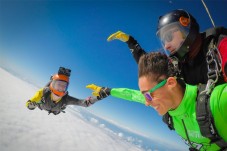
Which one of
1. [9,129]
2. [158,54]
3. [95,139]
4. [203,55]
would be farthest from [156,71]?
[95,139]

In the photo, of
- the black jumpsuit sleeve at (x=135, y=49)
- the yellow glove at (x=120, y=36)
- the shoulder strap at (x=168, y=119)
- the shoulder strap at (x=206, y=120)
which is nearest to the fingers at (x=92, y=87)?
the yellow glove at (x=120, y=36)

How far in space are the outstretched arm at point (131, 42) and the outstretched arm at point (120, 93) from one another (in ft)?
2.25

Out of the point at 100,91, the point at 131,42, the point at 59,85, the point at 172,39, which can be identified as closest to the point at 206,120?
the point at 172,39

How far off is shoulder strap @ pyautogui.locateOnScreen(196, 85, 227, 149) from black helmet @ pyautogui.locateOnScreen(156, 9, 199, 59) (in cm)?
96

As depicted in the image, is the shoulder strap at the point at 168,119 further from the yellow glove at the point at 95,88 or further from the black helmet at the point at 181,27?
the yellow glove at the point at 95,88

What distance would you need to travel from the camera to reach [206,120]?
147 centimetres

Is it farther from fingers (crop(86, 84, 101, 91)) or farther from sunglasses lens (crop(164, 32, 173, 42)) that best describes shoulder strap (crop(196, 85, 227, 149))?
fingers (crop(86, 84, 101, 91))

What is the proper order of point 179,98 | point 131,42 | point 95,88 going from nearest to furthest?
1. point 179,98
2. point 131,42
3. point 95,88

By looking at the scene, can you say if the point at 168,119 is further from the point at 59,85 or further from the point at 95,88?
the point at 59,85

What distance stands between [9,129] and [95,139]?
1177 cm

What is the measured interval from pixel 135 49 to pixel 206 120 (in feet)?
7.28

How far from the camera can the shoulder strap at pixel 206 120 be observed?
1459mm

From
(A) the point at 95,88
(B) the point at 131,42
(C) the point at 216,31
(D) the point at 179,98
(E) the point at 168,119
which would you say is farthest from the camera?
(A) the point at 95,88

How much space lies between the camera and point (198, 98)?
1.59 m
